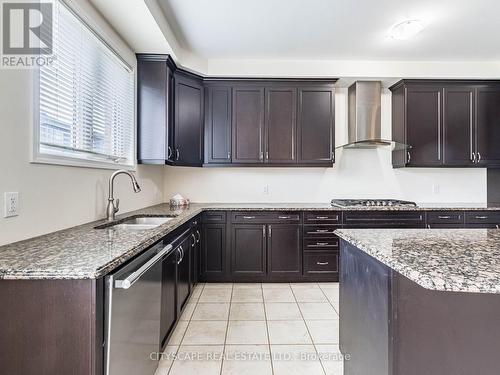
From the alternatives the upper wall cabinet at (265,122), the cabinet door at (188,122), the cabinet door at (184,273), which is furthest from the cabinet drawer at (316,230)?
the cabinet door at (188,122)

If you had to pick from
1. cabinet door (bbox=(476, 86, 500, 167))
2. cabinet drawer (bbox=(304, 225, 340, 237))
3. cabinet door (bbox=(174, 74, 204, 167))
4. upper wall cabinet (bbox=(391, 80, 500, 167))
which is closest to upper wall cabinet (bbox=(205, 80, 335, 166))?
cabinet door (bbox=(174, 74, 204, 167))

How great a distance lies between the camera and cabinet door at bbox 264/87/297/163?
139 inches

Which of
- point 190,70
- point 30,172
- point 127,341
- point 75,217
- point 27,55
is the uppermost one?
point 190,70

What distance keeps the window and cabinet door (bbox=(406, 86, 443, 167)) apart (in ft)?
11.0

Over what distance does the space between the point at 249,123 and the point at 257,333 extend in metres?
2.35

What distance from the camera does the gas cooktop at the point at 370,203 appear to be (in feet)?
11.4

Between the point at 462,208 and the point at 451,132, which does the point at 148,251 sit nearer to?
the point at 462,208

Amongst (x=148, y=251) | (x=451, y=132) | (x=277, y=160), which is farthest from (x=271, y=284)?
(x=451, y=132)

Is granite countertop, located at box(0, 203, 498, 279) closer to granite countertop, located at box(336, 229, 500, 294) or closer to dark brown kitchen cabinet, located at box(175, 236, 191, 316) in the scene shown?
dark brown kitchen cabinet, located at box(175, 236, 191, 316)

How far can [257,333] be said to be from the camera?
226 centimetres

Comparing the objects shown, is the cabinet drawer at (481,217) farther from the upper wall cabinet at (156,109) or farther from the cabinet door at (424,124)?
the upper wall cabinet at (156,109)

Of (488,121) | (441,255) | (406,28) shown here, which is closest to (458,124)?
(488,121)

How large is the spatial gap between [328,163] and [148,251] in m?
2.64

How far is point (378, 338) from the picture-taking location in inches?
48.1
